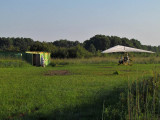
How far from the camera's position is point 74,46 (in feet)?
167

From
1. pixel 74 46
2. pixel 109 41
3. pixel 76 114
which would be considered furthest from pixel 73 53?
pixel 76 114

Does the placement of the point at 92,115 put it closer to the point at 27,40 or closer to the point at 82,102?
the point at 82,102

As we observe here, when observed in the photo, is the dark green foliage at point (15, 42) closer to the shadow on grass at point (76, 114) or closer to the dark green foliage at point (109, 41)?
the dark green foliage at point (109, 41)

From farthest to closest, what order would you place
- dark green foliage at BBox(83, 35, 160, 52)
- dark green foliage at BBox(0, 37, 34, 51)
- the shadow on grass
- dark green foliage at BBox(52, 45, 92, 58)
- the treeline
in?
dark green foliage at BBox(0, 37, 34, 51) → dark green foliage at BBox(83, 35, 160, 52) → the treeline → dark green foliage at BBox(52, 45, 92, 58) → the shadow on grass

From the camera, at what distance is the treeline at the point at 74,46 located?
47469mm

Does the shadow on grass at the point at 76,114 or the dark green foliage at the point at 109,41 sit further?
the dark green foliage at the point at 109,41

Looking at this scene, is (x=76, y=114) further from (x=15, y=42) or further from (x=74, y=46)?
(x=15, y=42)

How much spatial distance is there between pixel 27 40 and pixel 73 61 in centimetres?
6608

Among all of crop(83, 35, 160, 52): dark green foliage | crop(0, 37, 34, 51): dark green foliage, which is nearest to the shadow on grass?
crop(83, 35, 160, 52): dark green foliage

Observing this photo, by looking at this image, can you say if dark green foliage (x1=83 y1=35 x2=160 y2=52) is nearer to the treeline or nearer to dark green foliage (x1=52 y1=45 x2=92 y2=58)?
the treeline

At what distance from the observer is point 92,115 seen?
19.3 ft

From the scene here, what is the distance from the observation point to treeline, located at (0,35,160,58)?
47469 millimetres

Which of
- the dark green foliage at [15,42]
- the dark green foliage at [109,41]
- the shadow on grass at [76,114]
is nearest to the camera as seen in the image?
the shadow on grass at [76,114]

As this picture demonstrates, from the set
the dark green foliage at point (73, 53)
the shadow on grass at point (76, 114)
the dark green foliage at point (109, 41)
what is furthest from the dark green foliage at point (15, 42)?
the shadow on grass at point (76, 114)
